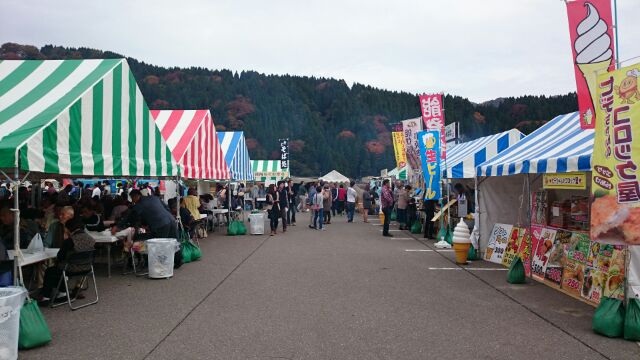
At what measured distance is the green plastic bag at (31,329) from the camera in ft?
13.5

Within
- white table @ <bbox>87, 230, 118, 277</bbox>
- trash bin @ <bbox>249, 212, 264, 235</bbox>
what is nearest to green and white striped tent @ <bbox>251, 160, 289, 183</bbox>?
trash bin @ <bbox>249, 212, 264, 235</bbox>

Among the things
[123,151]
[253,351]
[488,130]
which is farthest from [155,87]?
[253,351]

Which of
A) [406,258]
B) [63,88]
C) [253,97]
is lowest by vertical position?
[406,258]

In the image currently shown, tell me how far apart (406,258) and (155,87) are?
58.5 metres

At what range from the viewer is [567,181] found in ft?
22.2

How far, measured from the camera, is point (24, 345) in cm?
411

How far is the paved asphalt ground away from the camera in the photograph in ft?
13.6

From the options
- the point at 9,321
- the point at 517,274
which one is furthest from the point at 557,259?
the point at 9,321

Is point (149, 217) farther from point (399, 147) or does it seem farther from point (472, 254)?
point (399, 147)

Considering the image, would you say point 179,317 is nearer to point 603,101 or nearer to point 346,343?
point 346,343

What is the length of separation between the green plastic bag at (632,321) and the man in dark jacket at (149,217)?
6.73 m

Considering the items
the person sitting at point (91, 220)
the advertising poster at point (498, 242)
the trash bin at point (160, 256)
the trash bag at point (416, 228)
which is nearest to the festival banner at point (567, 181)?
the advertising poster at point (498, 242)

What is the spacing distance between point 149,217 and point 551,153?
6.51 meters

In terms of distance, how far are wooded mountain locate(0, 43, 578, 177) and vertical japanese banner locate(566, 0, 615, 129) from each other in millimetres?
44520
